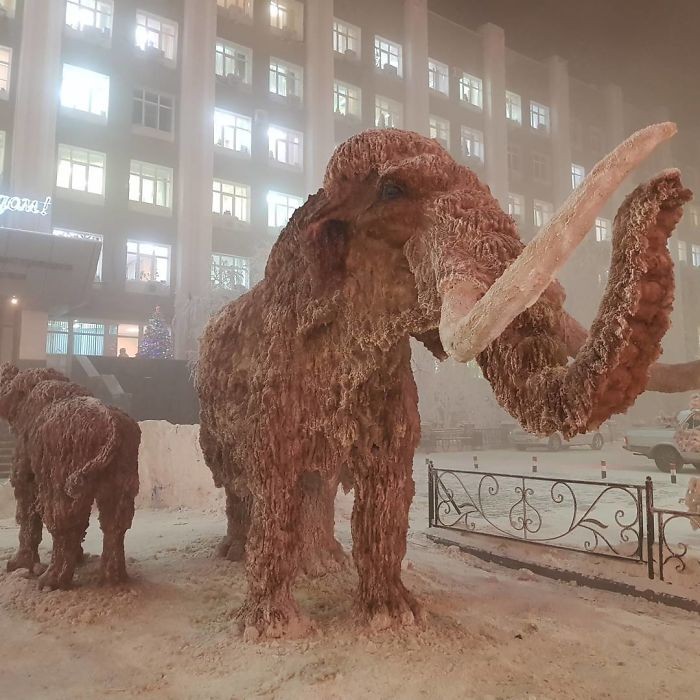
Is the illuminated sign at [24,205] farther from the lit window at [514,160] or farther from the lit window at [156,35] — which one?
the lit window at [514,160]

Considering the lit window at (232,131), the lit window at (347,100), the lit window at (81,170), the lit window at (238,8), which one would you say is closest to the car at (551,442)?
the lit window at (347,100)

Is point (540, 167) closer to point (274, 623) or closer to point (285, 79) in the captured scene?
point (285, 79)

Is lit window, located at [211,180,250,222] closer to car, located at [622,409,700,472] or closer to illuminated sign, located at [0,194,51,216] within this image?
illuminated sign, located at [0,194,51,216]

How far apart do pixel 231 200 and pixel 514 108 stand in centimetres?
708

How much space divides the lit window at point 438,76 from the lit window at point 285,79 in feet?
11.3

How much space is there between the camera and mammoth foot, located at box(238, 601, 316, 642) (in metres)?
2.30

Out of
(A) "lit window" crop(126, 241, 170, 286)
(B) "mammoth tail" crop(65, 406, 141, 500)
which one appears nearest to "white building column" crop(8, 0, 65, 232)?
(A) "lit window" crop(126, 241, 170, 286)

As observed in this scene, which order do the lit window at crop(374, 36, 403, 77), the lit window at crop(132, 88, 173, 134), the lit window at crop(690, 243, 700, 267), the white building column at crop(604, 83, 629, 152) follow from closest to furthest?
the white building column at crop(604, 83, 629, 152), the lit window at crop(690, 243, 700, 267), the lit window at crop(132, 88, 173, 134), the lit window at crop(374, 36, 403, 77)

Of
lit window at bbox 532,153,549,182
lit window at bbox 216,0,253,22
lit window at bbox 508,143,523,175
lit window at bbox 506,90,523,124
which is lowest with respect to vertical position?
lit window at bbox 532,153,549,182

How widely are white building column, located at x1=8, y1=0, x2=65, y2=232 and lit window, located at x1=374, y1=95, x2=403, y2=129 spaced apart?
721 cm

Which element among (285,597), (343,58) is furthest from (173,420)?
(343,58)

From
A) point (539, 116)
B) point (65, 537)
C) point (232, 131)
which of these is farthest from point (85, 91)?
point (65, 537)

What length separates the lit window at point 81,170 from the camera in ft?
A: 40.1

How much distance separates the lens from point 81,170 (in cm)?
1258
